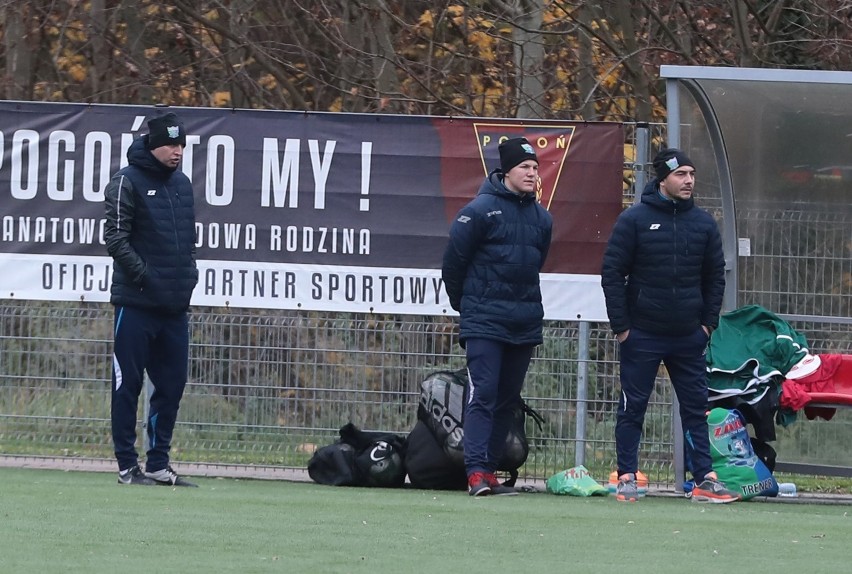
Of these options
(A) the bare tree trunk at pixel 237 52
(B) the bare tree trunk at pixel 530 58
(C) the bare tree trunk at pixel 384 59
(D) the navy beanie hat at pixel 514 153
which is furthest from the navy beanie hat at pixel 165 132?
(A) the bare tree trunk at pixel 237 52

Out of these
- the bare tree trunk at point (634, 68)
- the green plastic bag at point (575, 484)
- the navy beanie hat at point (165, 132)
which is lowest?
the green plastic bag at point (575, 484)

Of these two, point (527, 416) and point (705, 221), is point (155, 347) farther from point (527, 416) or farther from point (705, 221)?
point (705, 221)

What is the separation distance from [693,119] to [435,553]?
4000mm

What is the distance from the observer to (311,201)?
358 inches

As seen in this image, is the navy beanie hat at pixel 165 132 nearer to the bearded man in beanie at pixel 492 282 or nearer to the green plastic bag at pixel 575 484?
the bearded man in beanie at pixel 492 282

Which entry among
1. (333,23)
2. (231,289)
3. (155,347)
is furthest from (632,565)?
(333,23)

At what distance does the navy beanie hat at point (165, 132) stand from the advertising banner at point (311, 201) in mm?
1191

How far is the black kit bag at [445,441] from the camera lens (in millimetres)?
8414

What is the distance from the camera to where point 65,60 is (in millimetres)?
13758

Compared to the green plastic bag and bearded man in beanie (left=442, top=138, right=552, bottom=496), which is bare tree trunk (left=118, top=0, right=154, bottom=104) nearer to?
bearded man in beanie (left=442, top=138, right=552, bottom=496)

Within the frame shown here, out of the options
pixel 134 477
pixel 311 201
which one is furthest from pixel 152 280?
pixel 311 201

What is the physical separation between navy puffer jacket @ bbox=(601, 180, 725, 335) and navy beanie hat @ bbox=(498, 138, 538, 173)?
2.08 feet

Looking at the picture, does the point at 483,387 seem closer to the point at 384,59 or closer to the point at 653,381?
the point at 653,381

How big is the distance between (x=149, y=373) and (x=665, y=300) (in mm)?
2887
